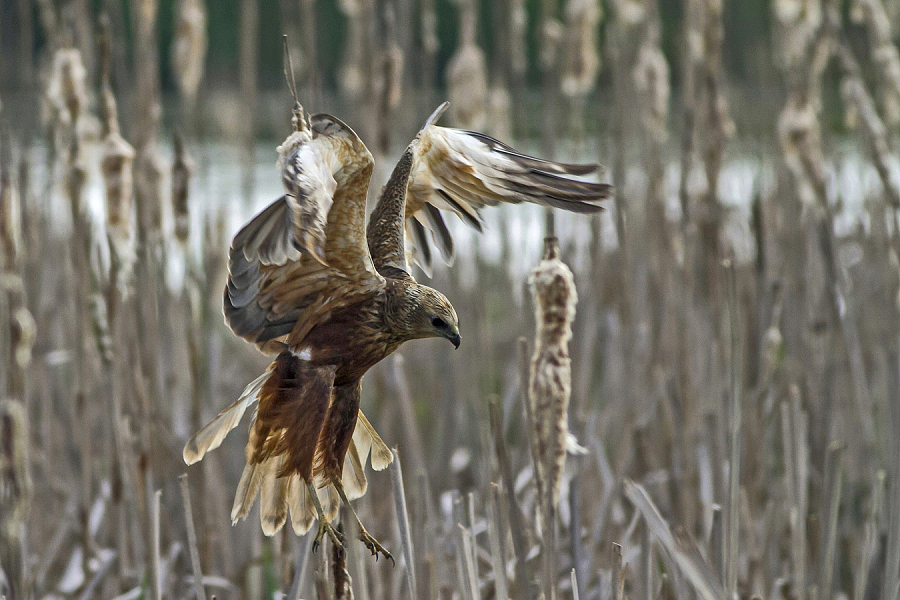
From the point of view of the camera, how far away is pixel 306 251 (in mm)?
684

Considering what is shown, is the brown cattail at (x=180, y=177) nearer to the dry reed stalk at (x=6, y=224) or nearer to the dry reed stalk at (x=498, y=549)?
the dry reed stalk at (x=6, y=224)

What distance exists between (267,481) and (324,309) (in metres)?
0.17

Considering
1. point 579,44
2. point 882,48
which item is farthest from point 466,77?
point 882,48

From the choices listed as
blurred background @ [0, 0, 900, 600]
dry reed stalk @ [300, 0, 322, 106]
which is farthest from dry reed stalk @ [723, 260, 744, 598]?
dry reed stalk @ [300, 0, 322, 106]

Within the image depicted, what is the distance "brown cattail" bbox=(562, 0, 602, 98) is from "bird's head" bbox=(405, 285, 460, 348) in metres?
1.69

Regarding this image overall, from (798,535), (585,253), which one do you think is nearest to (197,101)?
(585,253)

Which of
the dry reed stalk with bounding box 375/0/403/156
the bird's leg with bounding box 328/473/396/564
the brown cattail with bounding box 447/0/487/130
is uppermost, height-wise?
the brown cattail with bounding box 447/0/487/130

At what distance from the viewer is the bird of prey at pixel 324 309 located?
73 centimetres

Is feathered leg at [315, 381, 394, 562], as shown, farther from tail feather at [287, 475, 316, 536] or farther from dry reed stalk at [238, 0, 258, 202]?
dry reed stalk at [238, 0, 258, 202]

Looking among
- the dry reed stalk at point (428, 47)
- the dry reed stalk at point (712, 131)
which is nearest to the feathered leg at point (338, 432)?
the dry reed stalk at point (712, 131)

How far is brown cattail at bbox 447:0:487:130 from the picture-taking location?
7.08ft

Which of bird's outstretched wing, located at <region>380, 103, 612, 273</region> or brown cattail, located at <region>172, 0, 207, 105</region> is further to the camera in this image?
brown cattail, located at <region>172, 0, 207, 105</region>

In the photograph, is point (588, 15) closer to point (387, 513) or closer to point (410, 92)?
point (410, 92)

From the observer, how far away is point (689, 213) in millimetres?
1795
